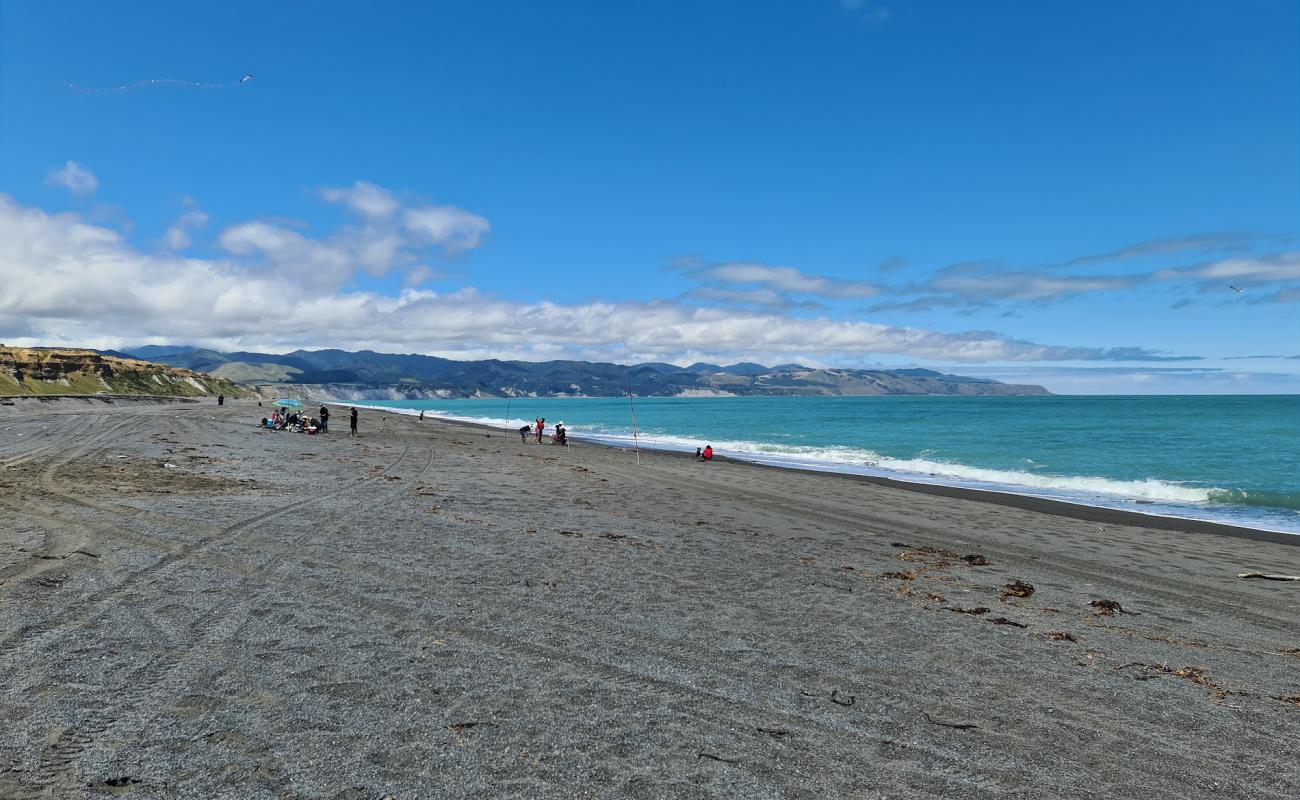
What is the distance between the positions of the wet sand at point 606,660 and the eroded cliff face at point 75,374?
128 metres

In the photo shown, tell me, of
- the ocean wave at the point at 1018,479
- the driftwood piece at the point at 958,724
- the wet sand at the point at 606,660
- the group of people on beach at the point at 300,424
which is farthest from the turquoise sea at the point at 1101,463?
the group of people on beach at the point at 300,424

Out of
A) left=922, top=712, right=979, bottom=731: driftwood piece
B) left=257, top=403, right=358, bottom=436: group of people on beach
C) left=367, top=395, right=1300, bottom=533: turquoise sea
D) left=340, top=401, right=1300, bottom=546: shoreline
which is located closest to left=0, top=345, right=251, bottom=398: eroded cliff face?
left=257, top=403, right=358, bottom=436: group of people on beach

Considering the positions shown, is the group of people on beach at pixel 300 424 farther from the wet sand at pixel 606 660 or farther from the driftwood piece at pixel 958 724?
the driftwood piece at pixel 958 724

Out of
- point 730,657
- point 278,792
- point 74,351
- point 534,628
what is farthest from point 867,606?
point 74,351

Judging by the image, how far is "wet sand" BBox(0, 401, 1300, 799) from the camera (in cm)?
543

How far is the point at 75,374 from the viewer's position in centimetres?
12369

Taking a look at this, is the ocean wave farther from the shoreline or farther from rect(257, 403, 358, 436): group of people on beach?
rect(257, 403, 358, 436): group of people on beach

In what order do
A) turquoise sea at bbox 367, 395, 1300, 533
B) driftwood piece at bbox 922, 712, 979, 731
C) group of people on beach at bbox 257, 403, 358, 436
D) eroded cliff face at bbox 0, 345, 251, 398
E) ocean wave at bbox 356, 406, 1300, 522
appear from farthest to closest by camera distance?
1. eroded cliff face at bbox 0, 345, 251, 398
2. group of people on beach at bbox 257, 403, 358, 436
3. ocean wave at bbox 356, 406, 1300, 522
4. turquoise sea at bbox 367, 395, 1300, 533
5. driftwood piece at bbox 922, 712, 979, 731

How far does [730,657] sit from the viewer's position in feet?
26.2

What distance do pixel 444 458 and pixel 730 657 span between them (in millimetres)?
27339

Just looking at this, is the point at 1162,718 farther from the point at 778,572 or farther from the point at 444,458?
the point at 444,458

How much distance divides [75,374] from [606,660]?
6198 inches

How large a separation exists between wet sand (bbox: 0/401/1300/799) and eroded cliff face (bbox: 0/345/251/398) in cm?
12771

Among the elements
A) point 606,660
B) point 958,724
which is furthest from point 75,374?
point 958,724
